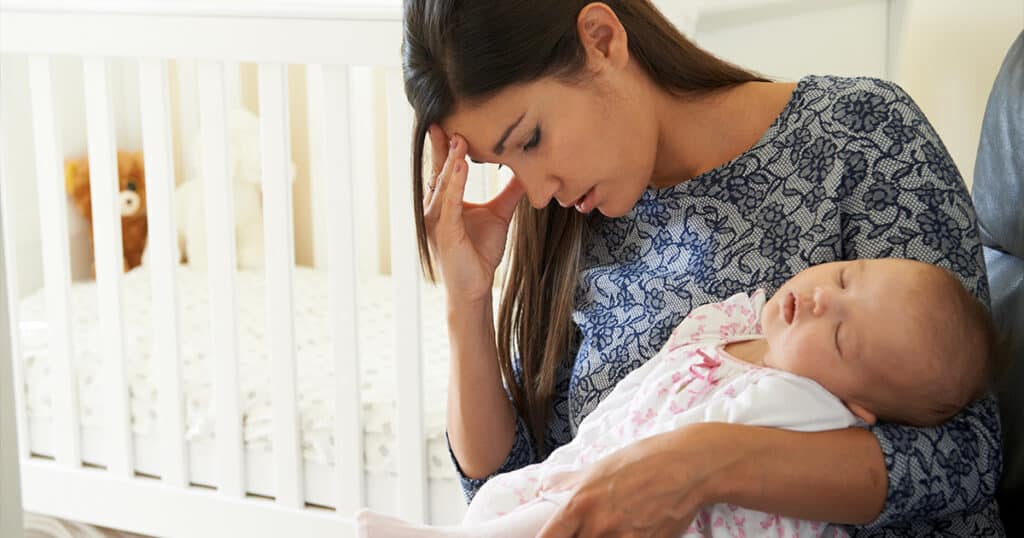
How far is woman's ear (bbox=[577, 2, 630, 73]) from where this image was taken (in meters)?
1.23

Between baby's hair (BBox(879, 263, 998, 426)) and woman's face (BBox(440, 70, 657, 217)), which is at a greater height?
woman's face (BBox(440, 70, 657, 217))

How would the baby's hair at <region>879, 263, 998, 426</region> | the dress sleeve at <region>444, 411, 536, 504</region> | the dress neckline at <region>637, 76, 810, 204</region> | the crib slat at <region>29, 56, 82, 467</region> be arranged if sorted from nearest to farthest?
the baby's hair at <region>879, 263, 998, 426</region>
the dress neckline at <region>637, 76, 810, 204</region>
the dress sleeve at <region>444, 411, 536, 504</region>
the crib slat at <region>29, 56, 82, 467</region>

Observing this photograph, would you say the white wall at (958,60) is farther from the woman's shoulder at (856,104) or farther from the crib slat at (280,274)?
the crib slat at (280,274)

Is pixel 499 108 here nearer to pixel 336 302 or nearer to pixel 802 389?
pixel 802 389

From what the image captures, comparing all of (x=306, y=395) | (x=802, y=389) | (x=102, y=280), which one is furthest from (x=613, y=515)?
(x=102, y=280)

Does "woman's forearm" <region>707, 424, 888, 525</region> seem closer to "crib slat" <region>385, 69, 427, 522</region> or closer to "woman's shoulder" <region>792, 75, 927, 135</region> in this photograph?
"woman's shoulder" <region>792, 75, 927, 135</region>

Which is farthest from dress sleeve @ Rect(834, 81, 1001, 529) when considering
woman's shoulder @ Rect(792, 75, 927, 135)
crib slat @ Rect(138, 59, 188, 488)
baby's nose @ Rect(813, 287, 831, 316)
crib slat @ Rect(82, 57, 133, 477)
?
crib slat @ Rect(82, 57, 133, 477)

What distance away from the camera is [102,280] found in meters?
2.22

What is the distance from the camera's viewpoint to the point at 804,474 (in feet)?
3.55

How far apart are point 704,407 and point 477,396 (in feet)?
1.10

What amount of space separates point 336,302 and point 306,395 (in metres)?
0.23

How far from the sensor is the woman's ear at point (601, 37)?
48.5 inches

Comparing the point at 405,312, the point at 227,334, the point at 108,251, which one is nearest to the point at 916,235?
the point at 405,312

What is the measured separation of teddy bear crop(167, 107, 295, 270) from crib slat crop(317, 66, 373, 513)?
89cm
